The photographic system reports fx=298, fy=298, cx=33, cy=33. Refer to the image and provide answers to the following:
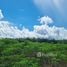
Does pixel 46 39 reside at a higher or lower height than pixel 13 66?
higher

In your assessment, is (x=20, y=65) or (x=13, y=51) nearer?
(x=20, y=65)

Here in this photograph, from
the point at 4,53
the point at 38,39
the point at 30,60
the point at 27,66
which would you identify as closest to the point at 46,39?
the point at 38,39

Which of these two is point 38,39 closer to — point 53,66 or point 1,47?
point 1,47

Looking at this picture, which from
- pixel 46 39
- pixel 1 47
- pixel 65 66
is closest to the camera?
pixel 65 66

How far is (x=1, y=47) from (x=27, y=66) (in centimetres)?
2872

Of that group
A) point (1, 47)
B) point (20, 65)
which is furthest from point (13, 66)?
point (1, 47)

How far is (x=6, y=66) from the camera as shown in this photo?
1892 inches

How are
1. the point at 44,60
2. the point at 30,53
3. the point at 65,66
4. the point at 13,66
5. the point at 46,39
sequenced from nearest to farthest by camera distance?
the point at 65,66
the point at 13,66
the point at 44,60
the point at 30,53
the point at 46,39

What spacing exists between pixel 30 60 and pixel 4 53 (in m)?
13.5

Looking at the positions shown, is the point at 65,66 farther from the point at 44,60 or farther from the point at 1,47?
the point at 1,47

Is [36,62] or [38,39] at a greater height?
[38,39]

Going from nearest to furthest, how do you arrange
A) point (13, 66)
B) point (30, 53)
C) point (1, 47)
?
1. point (13, 66)
2. point (30, 53)
3. point (1, 47)

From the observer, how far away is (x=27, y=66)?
53.8 m

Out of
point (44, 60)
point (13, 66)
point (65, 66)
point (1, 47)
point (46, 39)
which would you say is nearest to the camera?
point (65, 66)
